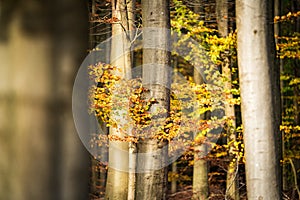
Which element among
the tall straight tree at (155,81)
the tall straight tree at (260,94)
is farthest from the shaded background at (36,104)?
the tall straight tree at (155,81)

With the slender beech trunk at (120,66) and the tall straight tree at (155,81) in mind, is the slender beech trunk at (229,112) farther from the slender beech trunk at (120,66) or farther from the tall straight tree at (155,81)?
the tall straight tree at (155,81)

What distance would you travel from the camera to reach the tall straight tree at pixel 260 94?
530cm

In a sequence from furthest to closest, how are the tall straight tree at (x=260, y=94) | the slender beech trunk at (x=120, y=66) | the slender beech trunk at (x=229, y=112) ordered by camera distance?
the slender beech trunk at (x=229, y=112)
the slender beech trunk at (x=120, y=66)
the tall straight tree at (x=260, y=94)

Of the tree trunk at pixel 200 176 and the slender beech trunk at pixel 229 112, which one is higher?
the slender beech trunk at pixel 229 112

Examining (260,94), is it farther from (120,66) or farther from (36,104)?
(120,66)

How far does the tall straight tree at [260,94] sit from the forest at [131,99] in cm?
1

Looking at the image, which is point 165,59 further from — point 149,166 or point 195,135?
point 195,135

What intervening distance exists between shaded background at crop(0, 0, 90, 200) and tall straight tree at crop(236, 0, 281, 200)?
179 inches

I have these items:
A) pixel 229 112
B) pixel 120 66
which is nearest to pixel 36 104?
pixel 120 66

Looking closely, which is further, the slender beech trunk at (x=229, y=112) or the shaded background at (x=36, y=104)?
the slender beech trunk at (x=229, y=112)

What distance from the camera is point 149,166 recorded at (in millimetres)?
9242

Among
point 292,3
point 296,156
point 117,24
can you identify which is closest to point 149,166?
point 117,24

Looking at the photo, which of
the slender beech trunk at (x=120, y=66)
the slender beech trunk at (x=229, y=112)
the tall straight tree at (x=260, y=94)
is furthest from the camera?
the slender beech trunk at (x=229, y=112)

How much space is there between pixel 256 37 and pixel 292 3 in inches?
560
